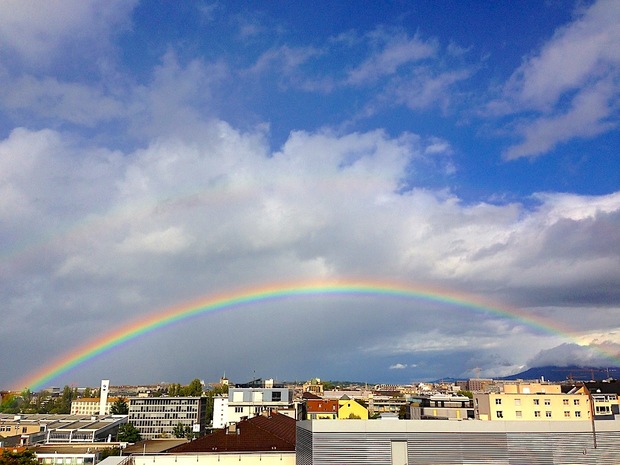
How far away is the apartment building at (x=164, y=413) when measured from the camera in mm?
127438

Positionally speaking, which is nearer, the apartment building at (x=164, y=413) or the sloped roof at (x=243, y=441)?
the sloped roof at (x=243, y=441)

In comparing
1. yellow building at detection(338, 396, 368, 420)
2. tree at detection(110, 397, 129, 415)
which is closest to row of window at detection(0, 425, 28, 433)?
tree at detection(110, 397, 129, 415)

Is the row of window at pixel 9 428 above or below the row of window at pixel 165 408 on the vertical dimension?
below

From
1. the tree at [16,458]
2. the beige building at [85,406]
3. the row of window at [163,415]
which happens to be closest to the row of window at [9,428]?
the row of window at [163,415]

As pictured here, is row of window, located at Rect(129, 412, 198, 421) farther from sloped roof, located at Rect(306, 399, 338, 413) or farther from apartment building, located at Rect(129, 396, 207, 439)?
sloped roof, located at Rect(306, 399, 338, 413)

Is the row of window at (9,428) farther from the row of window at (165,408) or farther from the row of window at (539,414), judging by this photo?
the row of window at (539,414)

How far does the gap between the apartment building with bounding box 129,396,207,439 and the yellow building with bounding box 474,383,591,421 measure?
8206cm

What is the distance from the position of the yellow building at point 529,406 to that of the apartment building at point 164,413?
82061 mm

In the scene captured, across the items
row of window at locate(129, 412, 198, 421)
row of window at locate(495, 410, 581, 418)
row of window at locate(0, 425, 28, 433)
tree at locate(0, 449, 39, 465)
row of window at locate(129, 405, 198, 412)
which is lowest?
tree at locate(0, 449, 39, 465)

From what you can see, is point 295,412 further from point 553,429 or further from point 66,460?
point 553,429

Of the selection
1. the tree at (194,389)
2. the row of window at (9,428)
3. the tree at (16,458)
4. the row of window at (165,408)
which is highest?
the tree at (194,389)

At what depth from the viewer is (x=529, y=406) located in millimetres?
61344

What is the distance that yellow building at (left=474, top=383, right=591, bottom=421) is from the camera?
5978cm

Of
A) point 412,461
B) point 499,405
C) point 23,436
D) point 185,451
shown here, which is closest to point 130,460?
point 185,451
